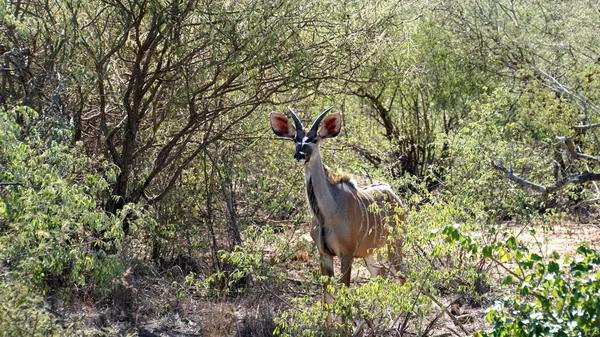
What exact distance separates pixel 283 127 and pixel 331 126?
16.7 inches

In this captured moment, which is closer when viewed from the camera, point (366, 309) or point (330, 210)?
point (366, 309)

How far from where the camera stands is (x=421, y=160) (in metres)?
14.6

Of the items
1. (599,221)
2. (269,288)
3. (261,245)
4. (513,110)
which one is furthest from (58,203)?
(513,110)

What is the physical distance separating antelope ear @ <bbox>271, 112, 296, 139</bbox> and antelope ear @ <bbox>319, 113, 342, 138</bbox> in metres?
0.26

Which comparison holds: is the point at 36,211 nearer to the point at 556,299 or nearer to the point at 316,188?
the point at 316,188

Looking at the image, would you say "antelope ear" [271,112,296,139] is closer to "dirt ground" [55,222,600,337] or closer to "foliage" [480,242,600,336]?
"dirt ground" [55,222,600,337]

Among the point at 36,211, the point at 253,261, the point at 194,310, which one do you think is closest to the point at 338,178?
the point at 253,261

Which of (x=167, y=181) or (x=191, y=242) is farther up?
(x=167, y=181)

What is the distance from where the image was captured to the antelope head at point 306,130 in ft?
25.1

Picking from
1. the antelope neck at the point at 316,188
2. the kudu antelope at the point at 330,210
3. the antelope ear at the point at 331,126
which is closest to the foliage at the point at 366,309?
the kudu antelope at the point at 330,210

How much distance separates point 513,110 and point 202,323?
783cm

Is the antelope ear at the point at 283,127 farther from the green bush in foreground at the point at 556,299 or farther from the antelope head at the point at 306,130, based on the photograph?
the green bush in foreground at the point at 556,299

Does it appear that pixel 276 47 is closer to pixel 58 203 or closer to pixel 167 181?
pixel 167 181

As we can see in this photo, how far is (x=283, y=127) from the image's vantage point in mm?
7961
